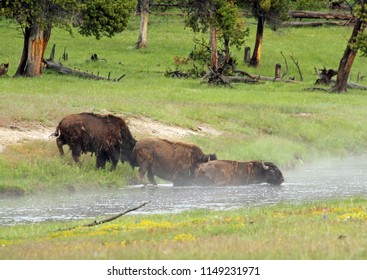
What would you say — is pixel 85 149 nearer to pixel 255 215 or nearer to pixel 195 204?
pixel 195 204

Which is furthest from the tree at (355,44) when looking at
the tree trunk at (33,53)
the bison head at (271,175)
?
the bison head at (271,175)

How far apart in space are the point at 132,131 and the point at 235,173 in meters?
5.43

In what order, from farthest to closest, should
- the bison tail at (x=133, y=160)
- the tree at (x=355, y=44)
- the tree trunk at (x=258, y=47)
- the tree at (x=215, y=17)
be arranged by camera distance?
the tree trunk at (x=258, y=47) → the tree at (x=215, y=17) → the tree at (x=355, y=44) → the bison tail at (x=133, y=160)

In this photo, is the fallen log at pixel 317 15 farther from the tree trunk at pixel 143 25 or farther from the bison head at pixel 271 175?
the bison head at pixel 271 175

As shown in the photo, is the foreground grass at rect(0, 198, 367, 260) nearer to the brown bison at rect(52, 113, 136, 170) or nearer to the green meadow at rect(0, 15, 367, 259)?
the green meadow at rect(0, 15, 367, 259)

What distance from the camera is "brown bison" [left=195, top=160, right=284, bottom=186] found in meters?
24.1

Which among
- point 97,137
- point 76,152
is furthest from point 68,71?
point 76,152

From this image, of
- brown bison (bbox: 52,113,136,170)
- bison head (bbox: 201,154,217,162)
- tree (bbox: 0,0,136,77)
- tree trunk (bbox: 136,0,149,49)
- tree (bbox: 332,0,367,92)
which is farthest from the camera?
tree trunk (bbox: 136,0,149,49)

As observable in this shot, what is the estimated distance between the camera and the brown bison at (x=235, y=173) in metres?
24.1

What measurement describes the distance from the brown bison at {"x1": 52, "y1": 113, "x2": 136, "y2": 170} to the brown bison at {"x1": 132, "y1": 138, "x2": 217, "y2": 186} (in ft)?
2.26

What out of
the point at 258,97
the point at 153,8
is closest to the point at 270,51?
the point at 153,8

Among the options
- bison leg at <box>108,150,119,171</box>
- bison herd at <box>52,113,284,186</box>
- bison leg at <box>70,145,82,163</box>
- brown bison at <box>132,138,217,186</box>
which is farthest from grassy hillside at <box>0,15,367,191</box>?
brown bison at <box>132,138,217,186</box>

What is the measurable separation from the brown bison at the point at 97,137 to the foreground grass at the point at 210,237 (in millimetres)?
7288

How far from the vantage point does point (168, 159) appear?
952 inches
